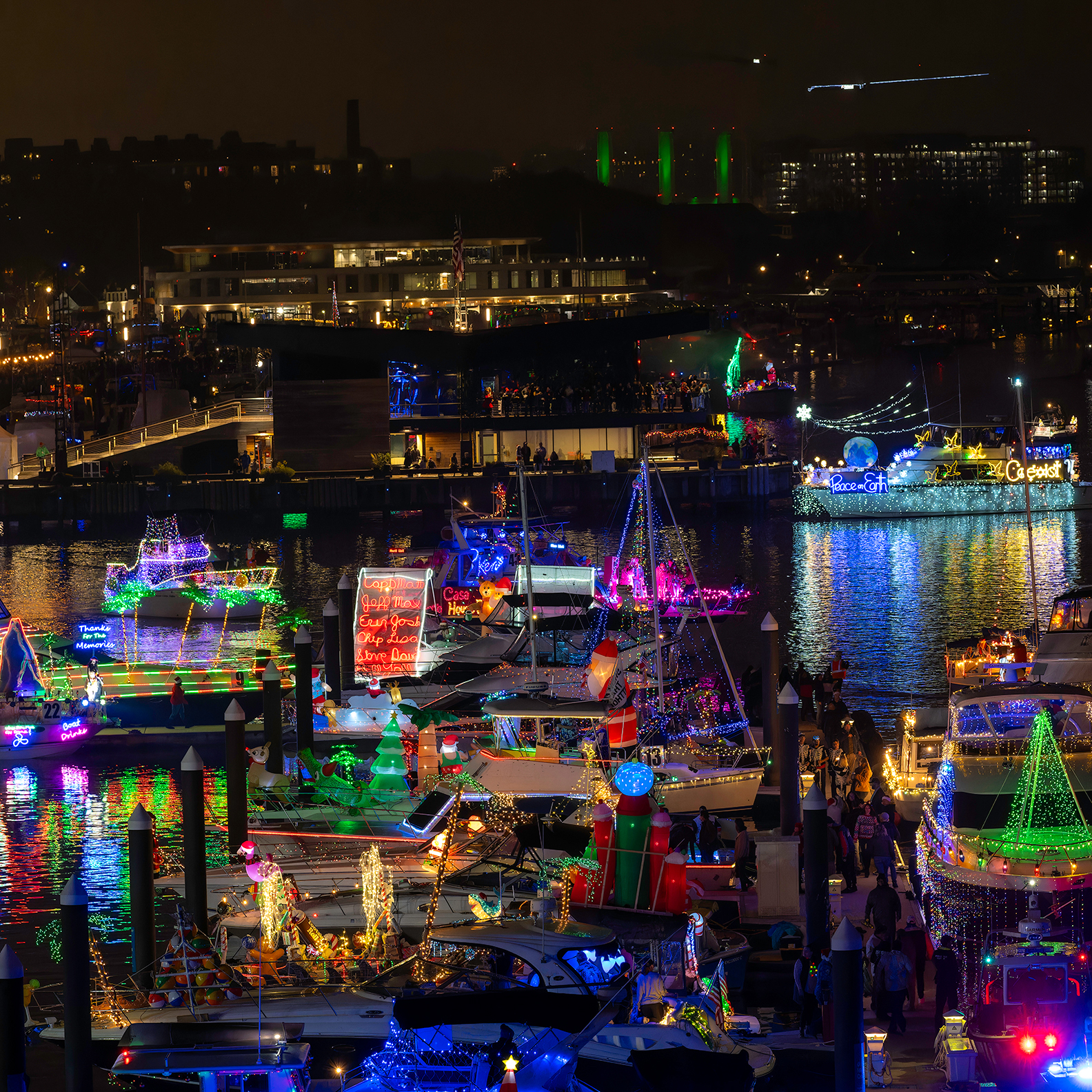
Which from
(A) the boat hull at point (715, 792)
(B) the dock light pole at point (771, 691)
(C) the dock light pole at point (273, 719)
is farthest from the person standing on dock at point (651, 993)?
(C) the dock light pole at point (273, 719)

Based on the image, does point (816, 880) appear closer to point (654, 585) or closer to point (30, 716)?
point (654, 585)

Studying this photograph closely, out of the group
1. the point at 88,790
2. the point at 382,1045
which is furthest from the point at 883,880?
the point at 88,790

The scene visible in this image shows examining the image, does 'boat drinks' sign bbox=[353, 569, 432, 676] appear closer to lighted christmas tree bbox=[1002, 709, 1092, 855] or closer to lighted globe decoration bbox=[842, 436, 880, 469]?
lighted christmas tree bbox=[1002, 709, 1092, 855]

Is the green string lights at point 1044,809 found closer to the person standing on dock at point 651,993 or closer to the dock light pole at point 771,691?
the person standing on dock at point 651,993

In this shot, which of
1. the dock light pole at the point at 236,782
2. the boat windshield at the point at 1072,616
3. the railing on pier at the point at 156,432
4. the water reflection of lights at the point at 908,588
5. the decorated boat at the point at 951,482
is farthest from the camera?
the railing on pier at the point at 156,432

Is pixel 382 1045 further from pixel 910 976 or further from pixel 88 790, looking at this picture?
pixel 88 790

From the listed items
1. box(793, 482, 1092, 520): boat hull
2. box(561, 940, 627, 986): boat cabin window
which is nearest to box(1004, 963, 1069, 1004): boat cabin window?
box(561, 940, 627, 986): boat cabin window
